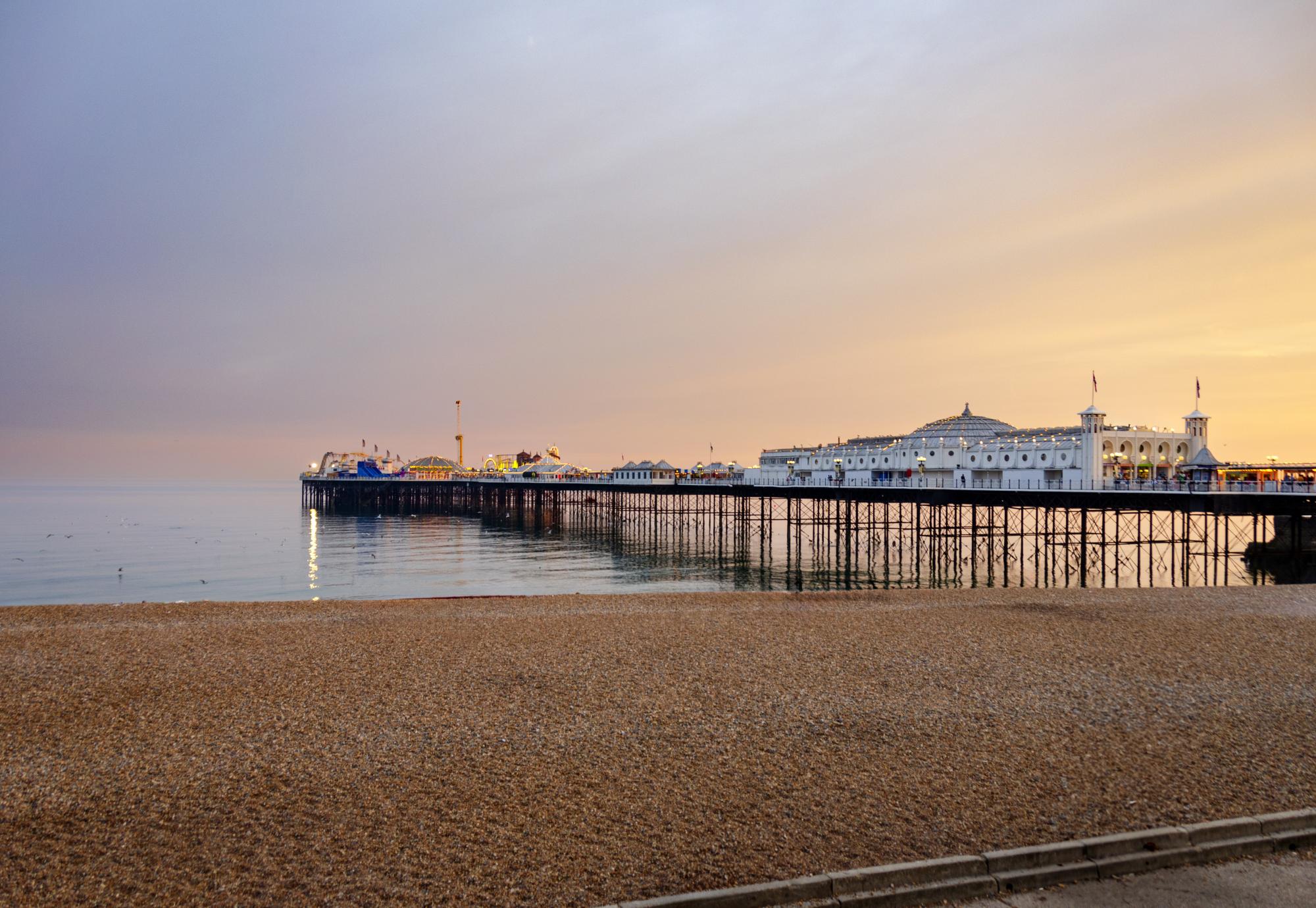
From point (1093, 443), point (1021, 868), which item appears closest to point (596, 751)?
point (1021, 868)

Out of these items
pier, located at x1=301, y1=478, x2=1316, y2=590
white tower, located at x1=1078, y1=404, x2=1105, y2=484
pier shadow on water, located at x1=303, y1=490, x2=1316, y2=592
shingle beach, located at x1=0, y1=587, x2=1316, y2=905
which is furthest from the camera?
white tower, located at x1=1078, y1=404, x2=1105, y2=484

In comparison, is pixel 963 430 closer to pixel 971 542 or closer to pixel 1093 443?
pixel 971 542

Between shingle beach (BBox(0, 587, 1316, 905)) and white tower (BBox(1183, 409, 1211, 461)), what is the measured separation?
31.3 metres

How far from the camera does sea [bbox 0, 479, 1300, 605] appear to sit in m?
30.2

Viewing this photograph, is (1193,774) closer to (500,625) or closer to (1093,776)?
(1093,776)

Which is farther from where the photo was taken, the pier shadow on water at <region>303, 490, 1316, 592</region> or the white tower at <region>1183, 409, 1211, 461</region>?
the white tower at <region>1183, 409, 1211, 461</region>

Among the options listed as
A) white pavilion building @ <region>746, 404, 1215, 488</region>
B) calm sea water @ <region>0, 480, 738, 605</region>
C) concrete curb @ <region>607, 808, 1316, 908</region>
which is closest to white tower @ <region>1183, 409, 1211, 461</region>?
white pavilion building @ <region>746, 404, 1215, 488</region>

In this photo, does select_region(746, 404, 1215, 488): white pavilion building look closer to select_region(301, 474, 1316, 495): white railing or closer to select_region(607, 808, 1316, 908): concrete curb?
select_region(301, 474, 1316, 495): white railing

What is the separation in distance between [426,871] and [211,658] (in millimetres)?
9353

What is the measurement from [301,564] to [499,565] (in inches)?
377

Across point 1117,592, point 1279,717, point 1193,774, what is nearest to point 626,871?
point 1193,774

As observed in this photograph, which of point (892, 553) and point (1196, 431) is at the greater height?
point (1196, 431)

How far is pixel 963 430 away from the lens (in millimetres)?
53531

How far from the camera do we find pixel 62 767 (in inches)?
328
